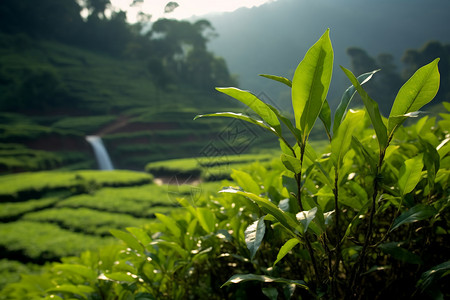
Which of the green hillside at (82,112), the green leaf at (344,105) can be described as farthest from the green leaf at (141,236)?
the green hillside at (82,112)

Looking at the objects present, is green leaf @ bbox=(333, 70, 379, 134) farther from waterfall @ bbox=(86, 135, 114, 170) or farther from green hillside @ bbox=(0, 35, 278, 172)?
waterfall @ bbox=(86, 135, 114, 170)

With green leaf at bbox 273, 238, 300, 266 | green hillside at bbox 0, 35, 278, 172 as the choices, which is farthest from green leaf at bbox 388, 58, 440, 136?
green hillside at bbox 0, 35, 278, 172

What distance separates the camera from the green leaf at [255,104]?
0.40 meters

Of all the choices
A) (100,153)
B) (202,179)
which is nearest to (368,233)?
(202,179)

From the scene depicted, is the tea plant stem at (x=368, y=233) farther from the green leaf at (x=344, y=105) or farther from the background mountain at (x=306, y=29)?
the background mountain at (x=306, y=29)

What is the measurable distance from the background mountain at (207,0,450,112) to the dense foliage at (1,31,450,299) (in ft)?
187

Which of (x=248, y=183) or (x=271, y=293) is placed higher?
(x=248, y=183)

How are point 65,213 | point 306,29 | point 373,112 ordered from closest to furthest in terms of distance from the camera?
point 373,112 → point 65,213 → point 306,29

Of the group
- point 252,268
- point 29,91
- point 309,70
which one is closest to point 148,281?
point 252,268

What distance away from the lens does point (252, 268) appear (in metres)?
0.70

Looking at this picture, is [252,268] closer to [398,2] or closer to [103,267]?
[103,267]

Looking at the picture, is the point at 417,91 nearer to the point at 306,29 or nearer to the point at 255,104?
the point at 255,104

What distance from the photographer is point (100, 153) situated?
16719mm

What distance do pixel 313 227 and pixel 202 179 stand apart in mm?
5646
